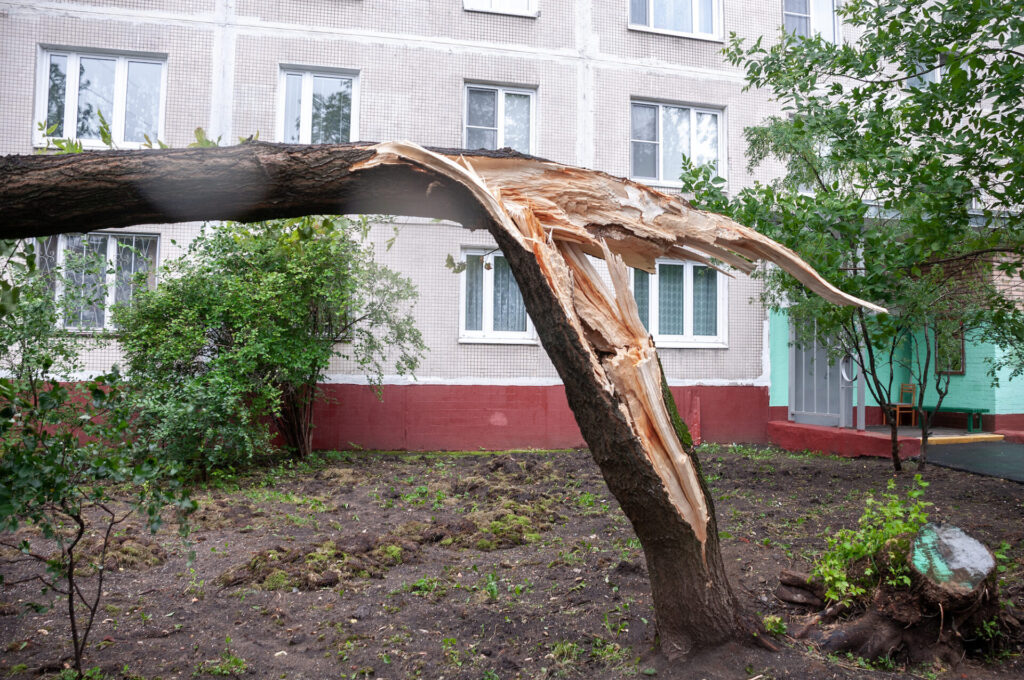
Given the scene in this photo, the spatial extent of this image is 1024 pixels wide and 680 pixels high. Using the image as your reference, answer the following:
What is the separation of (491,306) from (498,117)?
122 inches

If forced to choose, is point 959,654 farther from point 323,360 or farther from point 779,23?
point 779,23

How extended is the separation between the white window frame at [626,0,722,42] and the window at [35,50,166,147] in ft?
24.5

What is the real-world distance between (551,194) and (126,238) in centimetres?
941

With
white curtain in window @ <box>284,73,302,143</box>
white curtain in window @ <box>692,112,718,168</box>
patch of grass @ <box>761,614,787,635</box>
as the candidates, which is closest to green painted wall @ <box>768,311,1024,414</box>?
white curtain in window @ <box>692,112,718,168</box>

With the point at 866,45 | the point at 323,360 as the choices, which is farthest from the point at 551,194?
the point at 323,360

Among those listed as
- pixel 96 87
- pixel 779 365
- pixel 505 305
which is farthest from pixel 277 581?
pixel 779 365

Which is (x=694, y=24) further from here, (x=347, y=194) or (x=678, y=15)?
(x=347, y=194)

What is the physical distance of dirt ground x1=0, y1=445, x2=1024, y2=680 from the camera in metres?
3.65

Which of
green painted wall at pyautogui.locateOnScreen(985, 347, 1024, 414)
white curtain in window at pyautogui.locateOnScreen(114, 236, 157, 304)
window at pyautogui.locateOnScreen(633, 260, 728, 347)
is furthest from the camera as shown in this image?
window at pyautogui.locateOnScreen(633, 260, 728, 347)

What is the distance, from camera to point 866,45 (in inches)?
233

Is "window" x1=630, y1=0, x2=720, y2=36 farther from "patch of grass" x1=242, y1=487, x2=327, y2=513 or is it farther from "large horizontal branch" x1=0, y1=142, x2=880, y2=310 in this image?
"large horizontal branch" x1=0, y1=142, x2=880, y2=310

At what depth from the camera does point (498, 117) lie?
11523 millimetres

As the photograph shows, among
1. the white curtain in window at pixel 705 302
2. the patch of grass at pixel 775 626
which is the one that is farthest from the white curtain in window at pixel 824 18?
the patch of grass at pixel 775 626

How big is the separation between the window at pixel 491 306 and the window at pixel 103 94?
17.0ft
